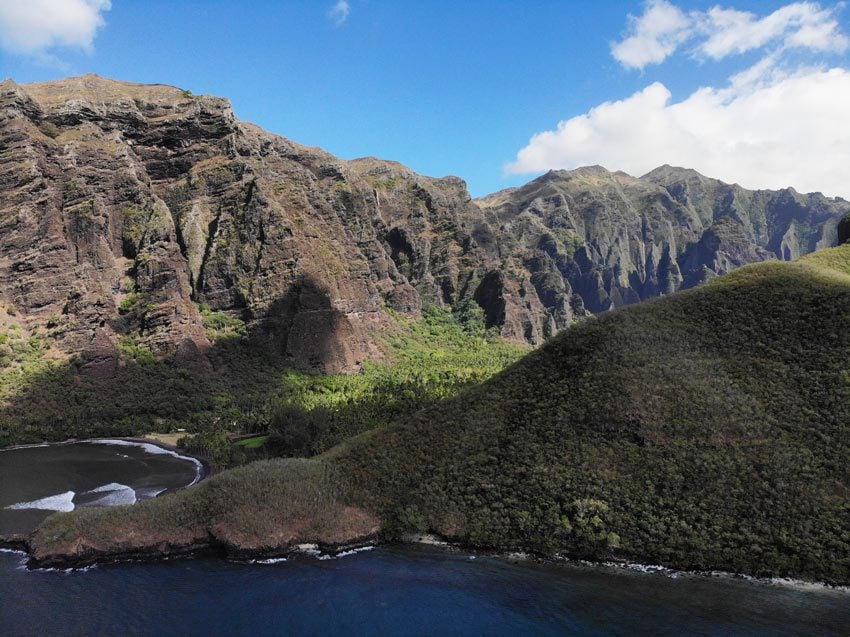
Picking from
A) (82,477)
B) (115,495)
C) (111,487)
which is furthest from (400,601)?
(82,477)

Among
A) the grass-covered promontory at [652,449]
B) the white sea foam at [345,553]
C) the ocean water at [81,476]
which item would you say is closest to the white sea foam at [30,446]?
the ocean water at [81,476]

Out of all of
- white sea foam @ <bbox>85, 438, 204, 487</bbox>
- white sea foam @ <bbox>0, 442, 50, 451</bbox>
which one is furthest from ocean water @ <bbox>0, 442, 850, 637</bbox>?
white sea foam @ <bbox>0, 442, 50, 451</bbox>

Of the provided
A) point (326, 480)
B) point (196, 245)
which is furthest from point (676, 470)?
point (196, 245)

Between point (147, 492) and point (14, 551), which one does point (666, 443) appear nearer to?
point (14, 551)

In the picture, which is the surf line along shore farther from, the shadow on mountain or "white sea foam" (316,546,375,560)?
"white sea foam" (316,546,375,560)

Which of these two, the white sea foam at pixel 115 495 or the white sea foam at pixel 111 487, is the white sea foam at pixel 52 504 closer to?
the white sea foam at pixel 115 495

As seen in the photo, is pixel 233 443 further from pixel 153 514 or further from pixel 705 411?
pixel 705 411
